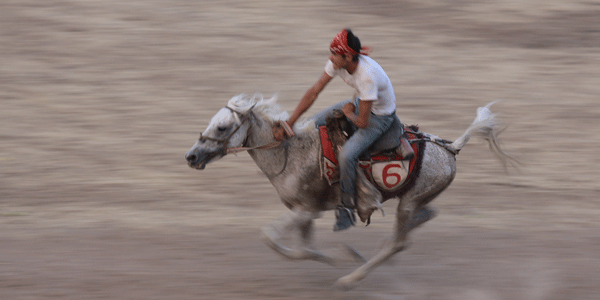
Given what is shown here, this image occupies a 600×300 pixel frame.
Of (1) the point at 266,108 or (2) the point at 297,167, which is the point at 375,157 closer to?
(2) the point at 297,167

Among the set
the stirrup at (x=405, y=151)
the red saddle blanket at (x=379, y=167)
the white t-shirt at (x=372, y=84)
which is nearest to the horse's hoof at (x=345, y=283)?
the red saddle blanket at (x=379, y=167)

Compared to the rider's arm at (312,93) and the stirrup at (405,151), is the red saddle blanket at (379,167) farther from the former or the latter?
the rider's arm at (312,93)

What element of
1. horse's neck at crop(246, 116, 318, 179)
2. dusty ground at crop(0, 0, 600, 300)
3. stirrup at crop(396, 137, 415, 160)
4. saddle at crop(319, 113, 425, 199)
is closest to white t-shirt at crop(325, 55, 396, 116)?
saddle at crop(319, 113, 425, 199)

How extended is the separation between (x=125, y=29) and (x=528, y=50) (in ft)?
29.4

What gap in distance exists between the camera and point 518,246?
6.83 meters

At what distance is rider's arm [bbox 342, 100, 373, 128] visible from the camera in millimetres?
5035

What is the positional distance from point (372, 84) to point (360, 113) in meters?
0.26

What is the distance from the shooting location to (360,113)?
200 inches

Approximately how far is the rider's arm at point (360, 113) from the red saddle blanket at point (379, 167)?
0.30m

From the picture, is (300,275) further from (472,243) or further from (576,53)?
(576,53)

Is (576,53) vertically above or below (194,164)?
below

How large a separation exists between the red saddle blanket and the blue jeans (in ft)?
0.47

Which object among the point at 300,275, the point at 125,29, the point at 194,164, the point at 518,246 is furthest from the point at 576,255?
the point at 125,29

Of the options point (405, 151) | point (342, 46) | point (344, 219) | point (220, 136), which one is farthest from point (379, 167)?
point (220, 136)
